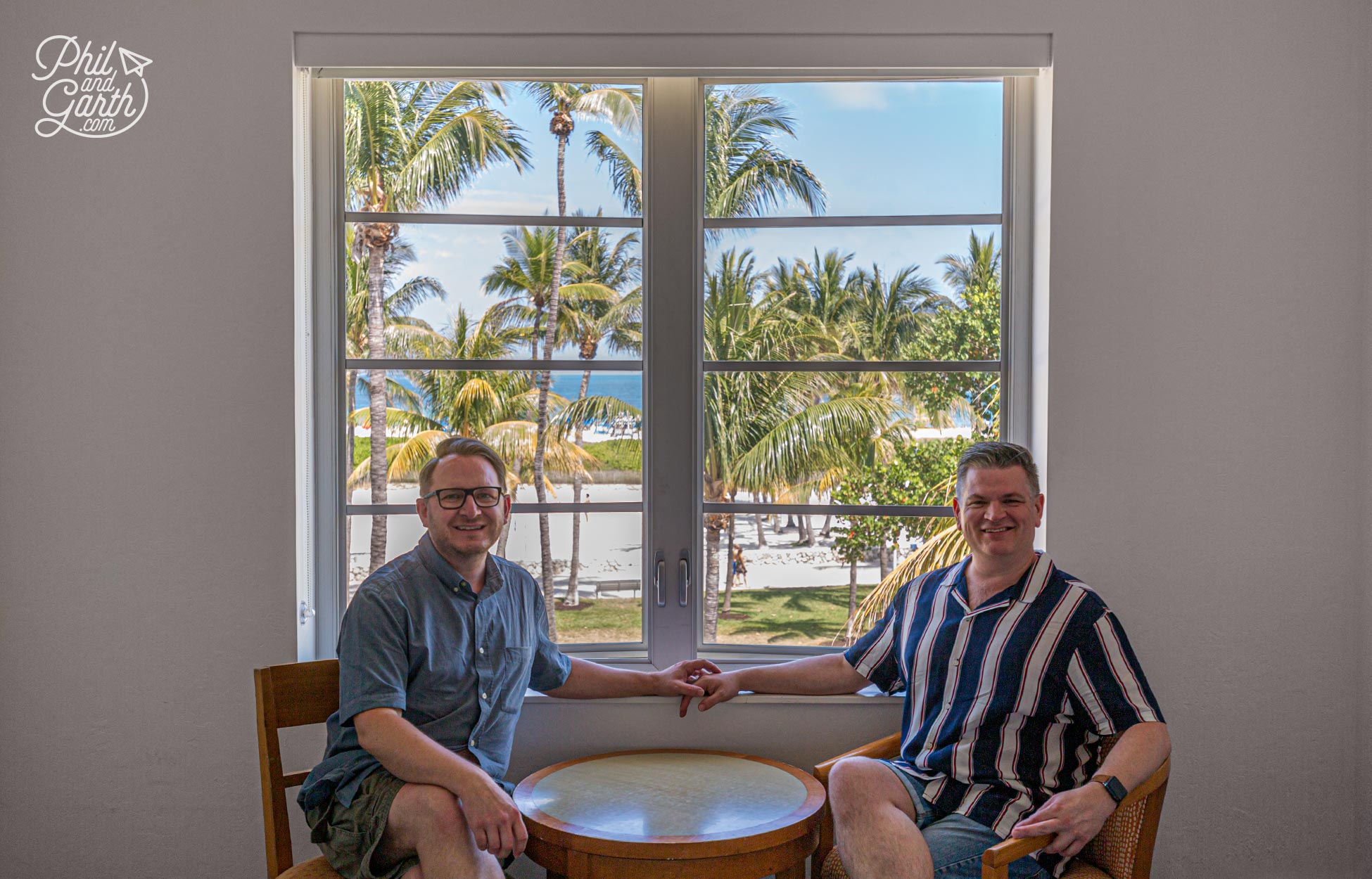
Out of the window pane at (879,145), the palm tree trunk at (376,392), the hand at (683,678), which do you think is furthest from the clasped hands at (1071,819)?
the palm tree trunk at (376,392)

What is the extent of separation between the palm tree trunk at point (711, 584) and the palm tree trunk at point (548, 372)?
0.47 meters

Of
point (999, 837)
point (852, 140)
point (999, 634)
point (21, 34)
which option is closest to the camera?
point (999, 837)

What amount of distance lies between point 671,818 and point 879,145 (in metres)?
1.93

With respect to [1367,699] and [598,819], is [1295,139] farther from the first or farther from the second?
[598,819]

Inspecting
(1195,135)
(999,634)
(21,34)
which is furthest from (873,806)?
(21,34)

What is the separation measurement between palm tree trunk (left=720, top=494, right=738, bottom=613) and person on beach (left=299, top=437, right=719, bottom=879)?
0.39m

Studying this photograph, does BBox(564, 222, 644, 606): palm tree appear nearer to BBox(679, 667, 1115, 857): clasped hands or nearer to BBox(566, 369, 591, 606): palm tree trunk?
BBox(566, 369, 591, 606): palm tree trunk

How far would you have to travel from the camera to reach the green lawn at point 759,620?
2.94m

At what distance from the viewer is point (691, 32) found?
2.72 meters

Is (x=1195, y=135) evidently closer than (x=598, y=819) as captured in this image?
No

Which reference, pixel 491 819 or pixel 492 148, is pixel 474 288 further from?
pixel 491 819

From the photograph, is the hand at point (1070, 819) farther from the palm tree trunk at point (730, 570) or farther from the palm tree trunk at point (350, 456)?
the palm tree trunk at point (350, 456)

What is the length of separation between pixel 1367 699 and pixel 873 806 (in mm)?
1539

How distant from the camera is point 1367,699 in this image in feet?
8.91
